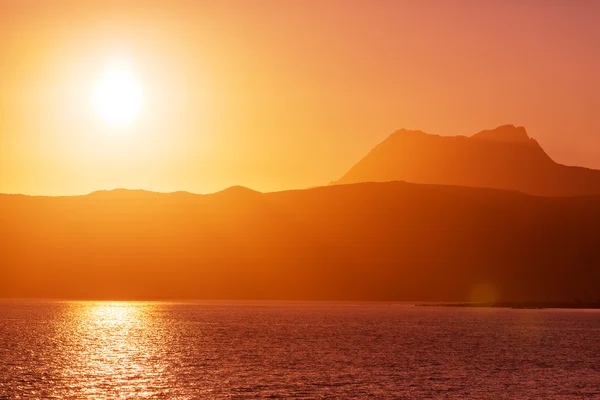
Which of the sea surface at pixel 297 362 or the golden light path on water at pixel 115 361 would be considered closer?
the sea surface at pixel 297 362

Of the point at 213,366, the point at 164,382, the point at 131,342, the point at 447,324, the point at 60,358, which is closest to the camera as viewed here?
the point at 164,382

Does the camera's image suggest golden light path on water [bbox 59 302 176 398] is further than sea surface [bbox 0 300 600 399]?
Yes

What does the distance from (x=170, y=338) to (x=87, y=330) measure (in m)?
30.3

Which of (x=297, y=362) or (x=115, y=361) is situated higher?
(x=115, y=361)

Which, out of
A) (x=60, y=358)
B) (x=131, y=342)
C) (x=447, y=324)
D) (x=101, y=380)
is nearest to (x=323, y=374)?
(x=101, y=380)

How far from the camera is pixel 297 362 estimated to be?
9331 centimetres

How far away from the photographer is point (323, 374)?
8169cm

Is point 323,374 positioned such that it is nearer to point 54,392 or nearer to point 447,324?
point 54,392

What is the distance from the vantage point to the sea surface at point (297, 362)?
69625 millimetres

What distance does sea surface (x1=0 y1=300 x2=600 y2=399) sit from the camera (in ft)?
228

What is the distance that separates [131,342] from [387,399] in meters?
71.4

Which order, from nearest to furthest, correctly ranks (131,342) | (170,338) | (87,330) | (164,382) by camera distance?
(164,382) → (131,342) → (170,338) → (87,330)

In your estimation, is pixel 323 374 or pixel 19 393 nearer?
pixel 19 393

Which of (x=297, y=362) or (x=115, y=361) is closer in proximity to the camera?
(x=297, y=362)
